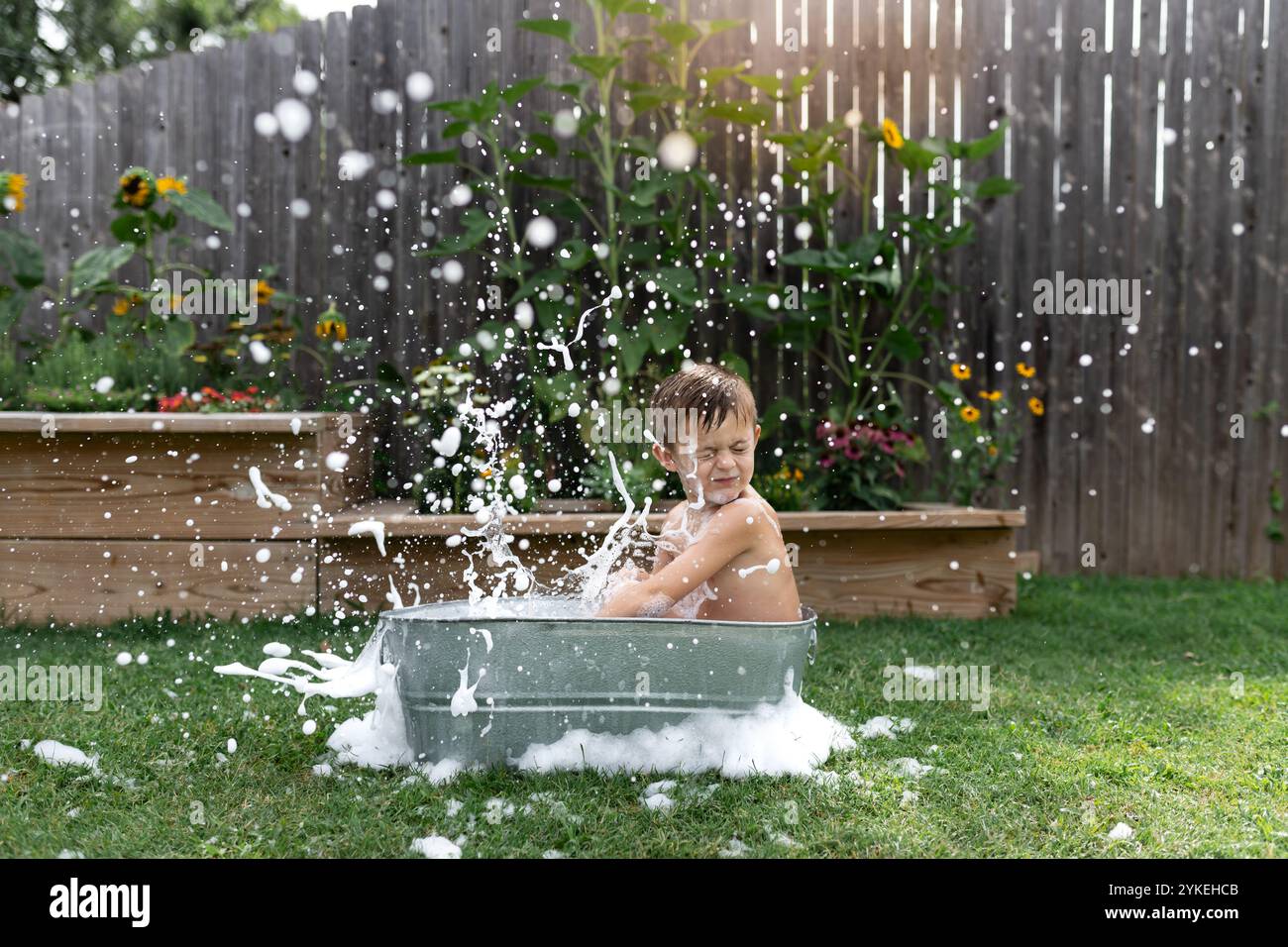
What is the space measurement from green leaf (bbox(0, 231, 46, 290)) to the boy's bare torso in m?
3.44

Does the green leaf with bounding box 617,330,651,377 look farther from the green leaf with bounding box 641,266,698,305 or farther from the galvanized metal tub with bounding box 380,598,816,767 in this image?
the galvanized metal tub with bounding box 380,598,816,767

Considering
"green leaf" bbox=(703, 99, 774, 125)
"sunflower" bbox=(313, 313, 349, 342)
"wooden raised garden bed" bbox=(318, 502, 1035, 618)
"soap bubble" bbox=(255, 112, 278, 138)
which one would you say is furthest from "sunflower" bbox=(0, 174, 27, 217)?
"green leaf" bbox=(703, 99, 774, 125)

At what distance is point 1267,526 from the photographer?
488cm

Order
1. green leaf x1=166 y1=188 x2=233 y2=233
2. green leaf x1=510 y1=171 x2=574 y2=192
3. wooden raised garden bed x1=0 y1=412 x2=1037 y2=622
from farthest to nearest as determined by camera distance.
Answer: green leaf x1=166 y1=188 x2=233 y2=233 → green leaf x1=510 y1=171 x2=574 y2=192 → wooden raised garden bed x1=0 y1=412 x2=1037 y2=622

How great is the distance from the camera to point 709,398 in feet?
7.32

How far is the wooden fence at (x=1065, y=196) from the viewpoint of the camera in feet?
15.6

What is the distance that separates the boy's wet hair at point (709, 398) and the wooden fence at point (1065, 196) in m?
2.50

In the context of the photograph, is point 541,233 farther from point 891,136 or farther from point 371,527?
point 371,527

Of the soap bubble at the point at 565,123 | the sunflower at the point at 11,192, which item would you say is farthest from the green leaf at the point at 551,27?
Result: the sunflower at the point at 11,192

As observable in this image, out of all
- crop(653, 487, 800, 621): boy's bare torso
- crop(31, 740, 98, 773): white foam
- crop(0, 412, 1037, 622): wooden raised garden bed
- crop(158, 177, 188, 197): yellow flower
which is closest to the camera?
crop(31, 740, 98, 773): white foam

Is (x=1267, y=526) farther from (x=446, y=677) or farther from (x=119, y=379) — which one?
(x=119, y=379)

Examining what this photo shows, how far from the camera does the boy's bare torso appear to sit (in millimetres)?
2289
